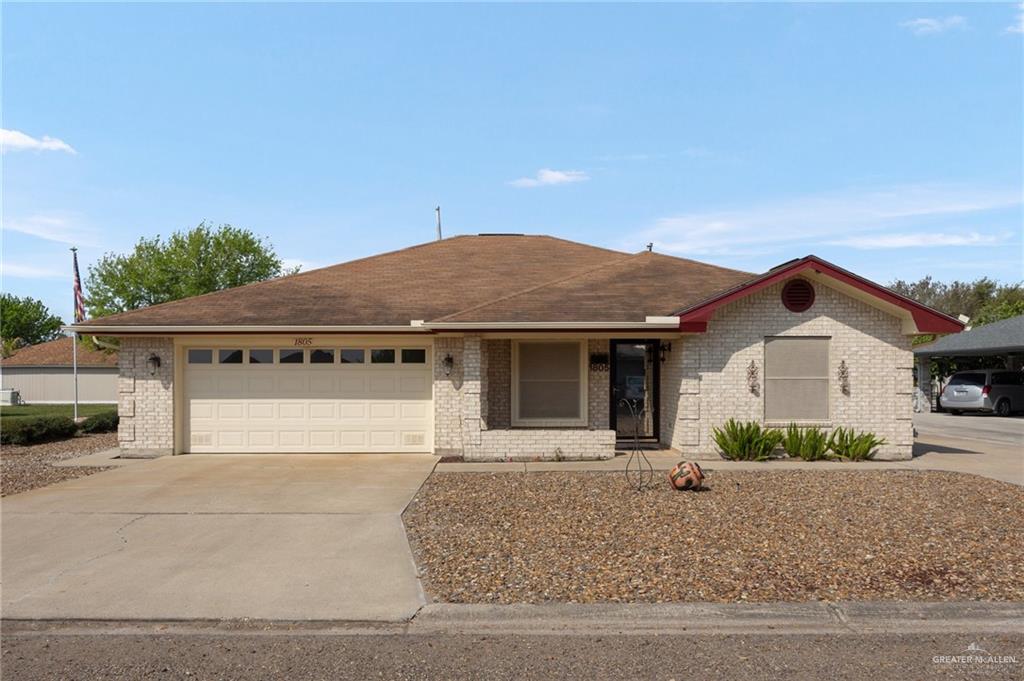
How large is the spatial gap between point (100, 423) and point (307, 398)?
9415 millimetres

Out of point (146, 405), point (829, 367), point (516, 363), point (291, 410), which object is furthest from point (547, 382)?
point (146, 405)

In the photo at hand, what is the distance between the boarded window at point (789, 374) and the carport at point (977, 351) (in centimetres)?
1740

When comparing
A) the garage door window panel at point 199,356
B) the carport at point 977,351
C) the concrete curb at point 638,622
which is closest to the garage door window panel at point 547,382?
the garage door window panel at point 199,356

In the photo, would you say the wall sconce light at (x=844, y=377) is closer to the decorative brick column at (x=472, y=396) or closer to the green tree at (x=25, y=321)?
Answer: the decorative brick column at (x=472, y=396)

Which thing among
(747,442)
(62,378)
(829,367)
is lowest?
(747,442)

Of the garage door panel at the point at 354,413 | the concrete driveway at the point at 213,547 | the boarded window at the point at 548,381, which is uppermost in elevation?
the boarded window at the point at 548,381

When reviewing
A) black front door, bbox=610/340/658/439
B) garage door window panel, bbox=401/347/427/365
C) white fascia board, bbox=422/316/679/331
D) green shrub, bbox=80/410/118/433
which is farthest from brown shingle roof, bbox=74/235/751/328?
green shrub, bbox=80/410/118/433

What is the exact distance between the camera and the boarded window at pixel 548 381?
14727mm

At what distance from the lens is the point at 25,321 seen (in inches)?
2982

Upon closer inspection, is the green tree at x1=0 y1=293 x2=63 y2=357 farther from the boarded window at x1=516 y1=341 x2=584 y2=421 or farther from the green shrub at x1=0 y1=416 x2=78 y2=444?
the boarded window at x1=516 y1=341 x2=584 y2=421

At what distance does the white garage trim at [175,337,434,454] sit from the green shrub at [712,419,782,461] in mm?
5743

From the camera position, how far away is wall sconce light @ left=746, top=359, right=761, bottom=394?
13.5 metres

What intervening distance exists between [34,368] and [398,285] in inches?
1469

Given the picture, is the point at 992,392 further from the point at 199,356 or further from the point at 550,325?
the point at 199,356
